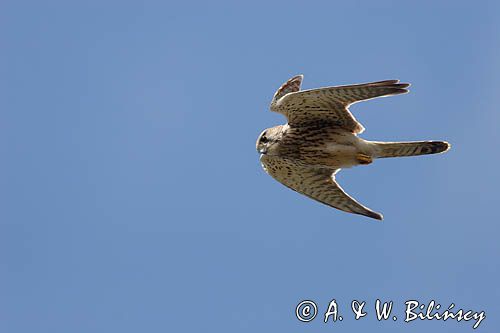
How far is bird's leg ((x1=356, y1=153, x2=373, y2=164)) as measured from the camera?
9.27 metres

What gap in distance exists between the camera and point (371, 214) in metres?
9.74

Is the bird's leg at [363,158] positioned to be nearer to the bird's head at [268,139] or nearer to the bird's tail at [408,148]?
the bird's tail at [408,148]

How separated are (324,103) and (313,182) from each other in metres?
1.37

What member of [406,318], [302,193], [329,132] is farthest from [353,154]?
[406,318]

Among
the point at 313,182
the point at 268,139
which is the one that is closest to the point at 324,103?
the point at 268,139

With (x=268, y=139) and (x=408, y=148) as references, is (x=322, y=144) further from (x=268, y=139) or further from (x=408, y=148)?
(x=408, y=148)

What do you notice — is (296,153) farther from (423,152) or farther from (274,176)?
(423,152)

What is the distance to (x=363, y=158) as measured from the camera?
931 cm

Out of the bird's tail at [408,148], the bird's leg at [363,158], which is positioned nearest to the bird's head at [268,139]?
the bird's leg at [363,158]

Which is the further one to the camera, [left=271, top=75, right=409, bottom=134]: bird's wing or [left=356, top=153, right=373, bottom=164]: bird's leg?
[left=356, top=153, right=373, bottom=164]: bird's leg

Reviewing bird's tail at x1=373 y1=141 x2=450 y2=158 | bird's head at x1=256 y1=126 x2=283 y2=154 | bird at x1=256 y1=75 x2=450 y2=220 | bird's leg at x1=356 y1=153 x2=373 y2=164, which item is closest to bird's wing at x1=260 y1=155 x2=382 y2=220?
bird at x1=256 y1=75 x2=450 y2=220

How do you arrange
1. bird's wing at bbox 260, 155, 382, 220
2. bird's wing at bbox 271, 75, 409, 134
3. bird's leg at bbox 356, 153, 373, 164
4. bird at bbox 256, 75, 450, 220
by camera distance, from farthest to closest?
bird's wing at bbox 260, 155, 382, 220, bird's leg at bbox 356, 153, 373, 164, bird at bbox 256, 75, 450, 220, bird's wing at bbox 271, 75, 409, 134

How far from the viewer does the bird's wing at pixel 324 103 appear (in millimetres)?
8508

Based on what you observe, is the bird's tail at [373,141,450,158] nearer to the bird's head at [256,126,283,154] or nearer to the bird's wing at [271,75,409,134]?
the bird's wing at [271,75,409,134]
